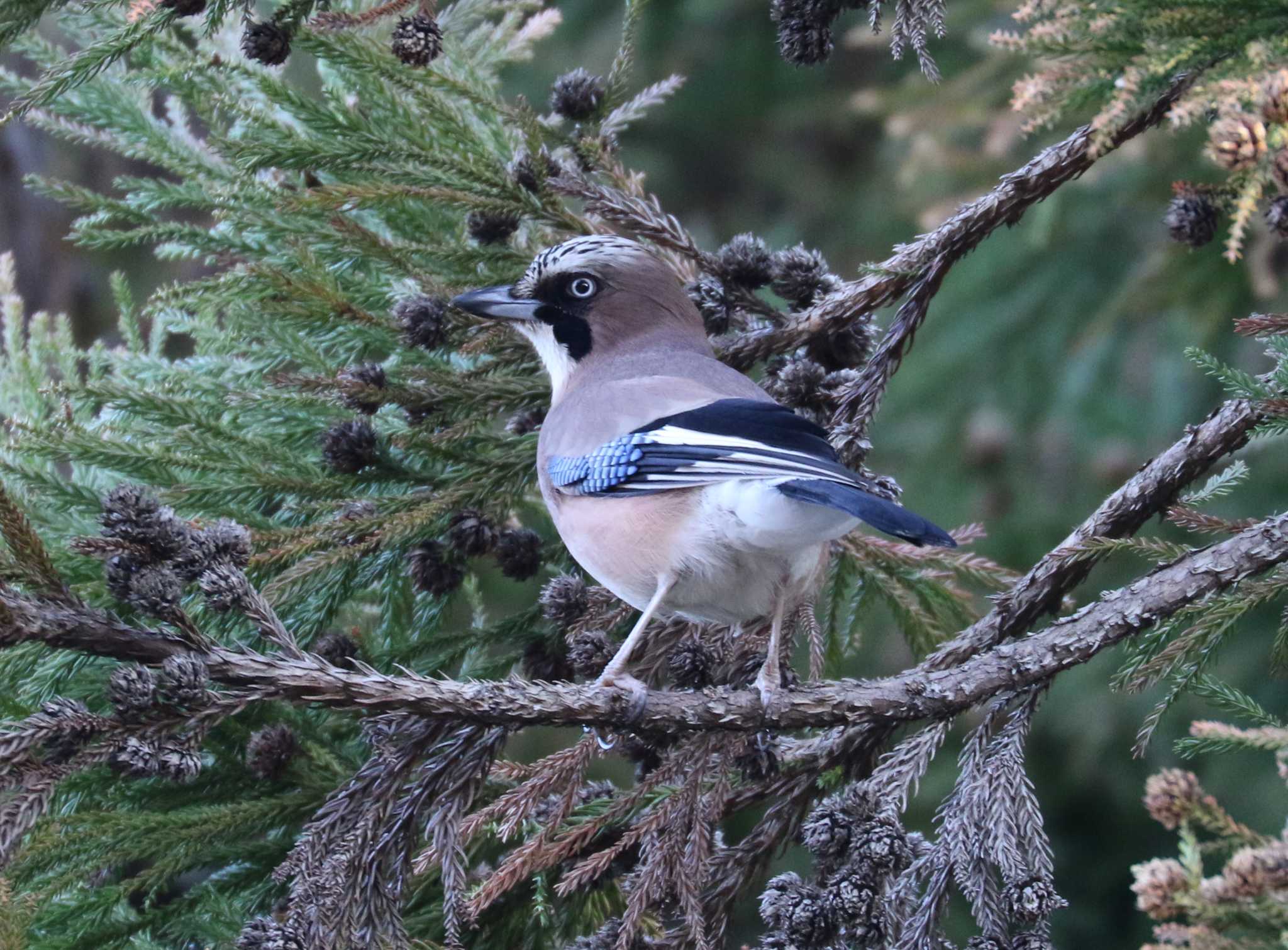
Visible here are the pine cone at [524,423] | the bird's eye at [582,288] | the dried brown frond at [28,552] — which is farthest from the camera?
the bird's eye at [582,288]

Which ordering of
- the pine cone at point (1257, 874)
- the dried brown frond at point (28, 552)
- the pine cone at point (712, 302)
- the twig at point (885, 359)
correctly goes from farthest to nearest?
the pine cone at point (712, 302) → the twig at point (885, 359) → the dried brown frond at point (28, 552) → the pine cone at point (1257, 874)

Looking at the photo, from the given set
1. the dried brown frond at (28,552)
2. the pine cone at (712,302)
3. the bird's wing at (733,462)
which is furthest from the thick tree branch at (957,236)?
the dried brown frond at (28,552)

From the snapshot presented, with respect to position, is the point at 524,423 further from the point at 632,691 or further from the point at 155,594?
the point at 155,594

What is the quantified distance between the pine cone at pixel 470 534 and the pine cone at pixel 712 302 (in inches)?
27.2

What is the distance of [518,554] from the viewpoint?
2.59 metres

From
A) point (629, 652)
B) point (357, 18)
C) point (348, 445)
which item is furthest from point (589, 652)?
point (357, 18)

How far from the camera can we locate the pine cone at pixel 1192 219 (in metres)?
2.34

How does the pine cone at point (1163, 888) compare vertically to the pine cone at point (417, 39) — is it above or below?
below

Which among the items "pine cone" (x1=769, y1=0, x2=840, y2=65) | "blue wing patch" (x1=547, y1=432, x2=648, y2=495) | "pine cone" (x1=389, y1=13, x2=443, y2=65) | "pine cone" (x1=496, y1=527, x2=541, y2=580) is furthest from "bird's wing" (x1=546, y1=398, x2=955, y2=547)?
"pine cone" (x1=389, y1=13, x2=443, y2=65)

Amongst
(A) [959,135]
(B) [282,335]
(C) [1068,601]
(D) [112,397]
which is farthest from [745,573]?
(A) [959,135]

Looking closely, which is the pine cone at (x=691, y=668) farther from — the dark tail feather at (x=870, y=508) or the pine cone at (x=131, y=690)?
the pine cone at (x=131, y=690)

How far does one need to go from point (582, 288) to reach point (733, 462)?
0.87m

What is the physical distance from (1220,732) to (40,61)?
2.75 meters

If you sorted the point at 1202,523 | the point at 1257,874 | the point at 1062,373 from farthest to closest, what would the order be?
the point at 1062,373 → the point at 1202,523 → the point at 1257,874
